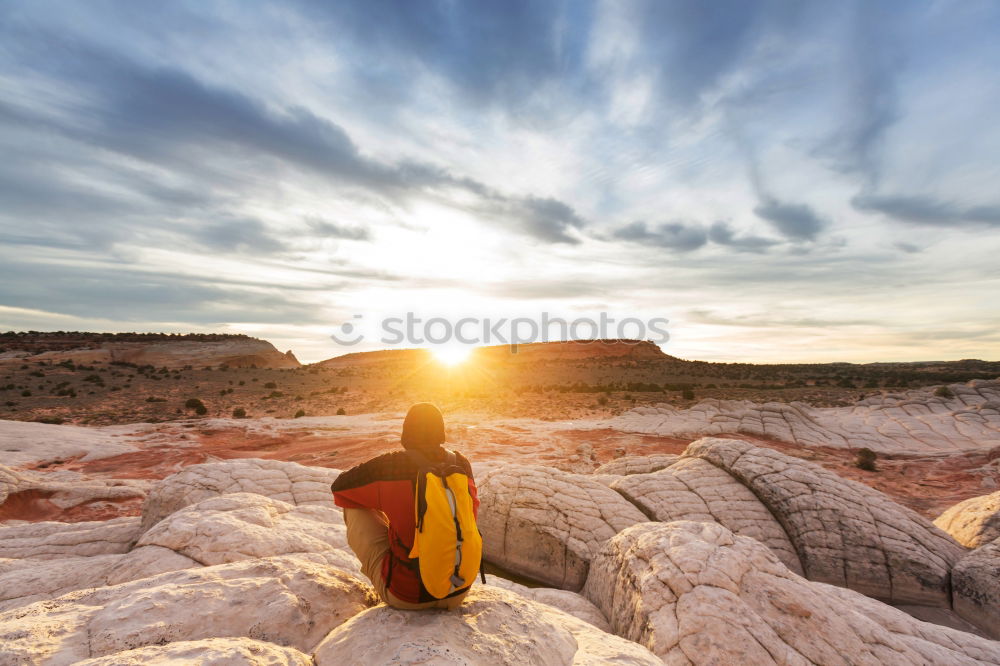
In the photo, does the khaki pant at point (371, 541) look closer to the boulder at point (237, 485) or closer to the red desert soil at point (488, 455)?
the boulder at point (237, 485)

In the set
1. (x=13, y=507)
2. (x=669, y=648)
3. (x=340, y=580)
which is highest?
(x=340, y=580)

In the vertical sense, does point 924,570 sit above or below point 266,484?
below

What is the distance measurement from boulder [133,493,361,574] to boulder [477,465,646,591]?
2.55m

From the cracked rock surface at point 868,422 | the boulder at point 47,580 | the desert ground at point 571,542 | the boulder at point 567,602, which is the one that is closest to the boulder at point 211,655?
the desert ground at point 571,542

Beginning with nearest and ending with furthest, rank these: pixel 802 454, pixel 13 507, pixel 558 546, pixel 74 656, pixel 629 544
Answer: pixel 74 656 → pixel 629 544 → pixel 558 546 → pixel 13 507 → pixel 802 454

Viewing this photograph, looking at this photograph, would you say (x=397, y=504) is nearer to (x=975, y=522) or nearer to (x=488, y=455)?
(x=975, y=522)

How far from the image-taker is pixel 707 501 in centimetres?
800

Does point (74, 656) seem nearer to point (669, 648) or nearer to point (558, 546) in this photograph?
point (669, 648)

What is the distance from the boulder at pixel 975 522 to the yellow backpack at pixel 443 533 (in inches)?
336

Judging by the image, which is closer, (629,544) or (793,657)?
(793,657)

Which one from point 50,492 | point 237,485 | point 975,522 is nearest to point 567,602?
point 237,485

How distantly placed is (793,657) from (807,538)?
422 cm

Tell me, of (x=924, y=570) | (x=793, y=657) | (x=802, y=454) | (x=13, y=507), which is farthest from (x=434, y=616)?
(x=802, y=454)

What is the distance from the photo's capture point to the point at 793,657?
3.73 m
